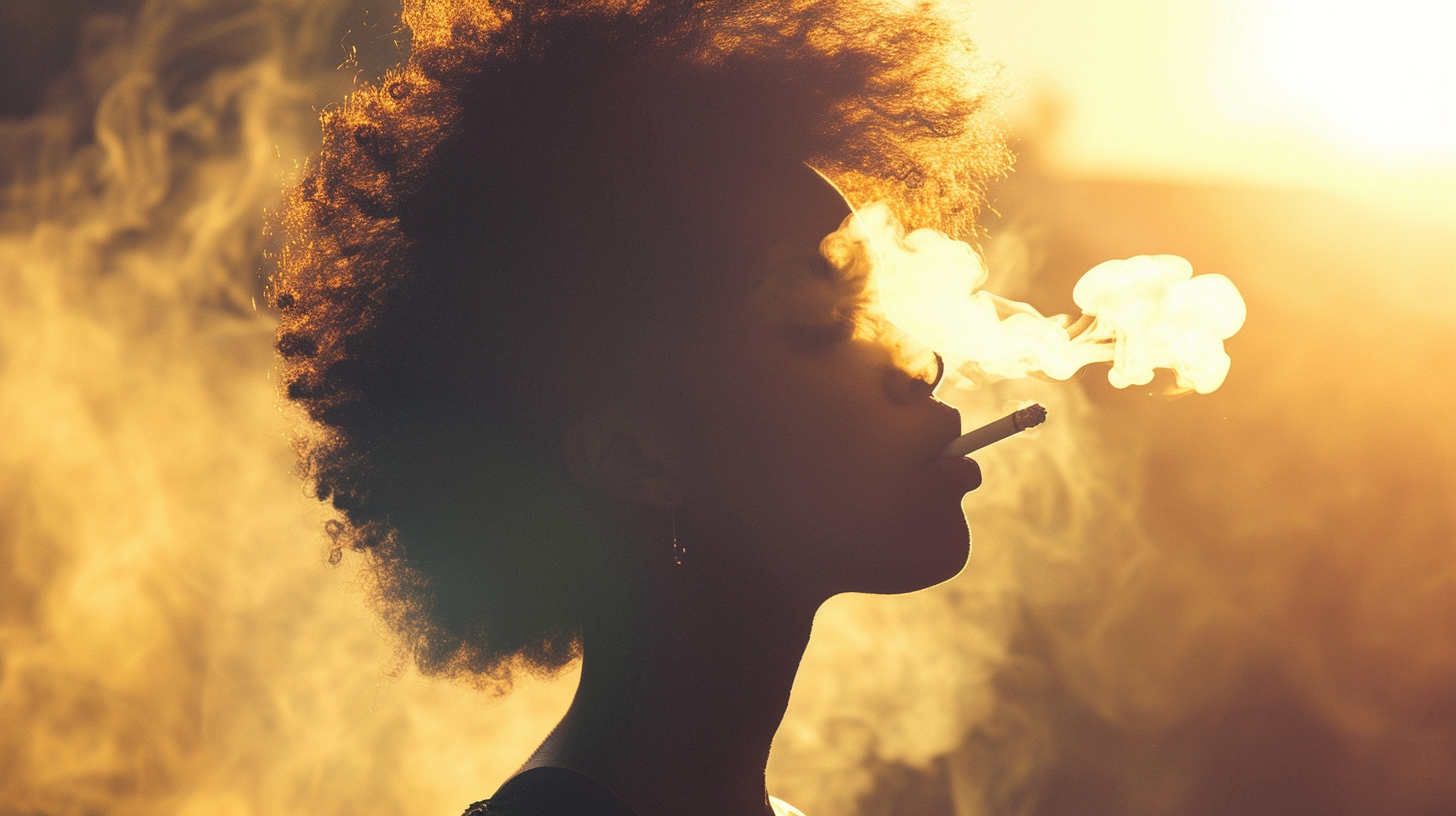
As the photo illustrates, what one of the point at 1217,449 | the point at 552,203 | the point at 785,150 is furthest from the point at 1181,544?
the point at 552,203

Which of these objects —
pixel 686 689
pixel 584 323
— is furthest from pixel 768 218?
pixel 686 689

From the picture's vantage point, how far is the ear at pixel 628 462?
1132 mm

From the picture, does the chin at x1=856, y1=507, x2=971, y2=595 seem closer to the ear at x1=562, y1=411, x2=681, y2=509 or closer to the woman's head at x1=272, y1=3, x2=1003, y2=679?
the woman's head at x1=272, y1=3, x2=1003, y2=679

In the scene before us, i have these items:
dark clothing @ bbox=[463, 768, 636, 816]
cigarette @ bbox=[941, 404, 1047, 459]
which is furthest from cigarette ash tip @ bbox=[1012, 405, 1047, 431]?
dark clothing @ bbox=[463, 768, 636, 816]

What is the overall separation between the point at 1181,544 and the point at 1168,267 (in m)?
1.88

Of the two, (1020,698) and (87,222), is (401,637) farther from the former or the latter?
(1020,698)

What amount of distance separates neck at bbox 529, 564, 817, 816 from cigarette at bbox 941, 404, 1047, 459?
0.23 metres

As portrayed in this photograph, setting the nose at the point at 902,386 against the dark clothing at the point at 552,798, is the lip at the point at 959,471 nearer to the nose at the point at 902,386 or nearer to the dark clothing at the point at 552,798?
the nose at the point at 902,386

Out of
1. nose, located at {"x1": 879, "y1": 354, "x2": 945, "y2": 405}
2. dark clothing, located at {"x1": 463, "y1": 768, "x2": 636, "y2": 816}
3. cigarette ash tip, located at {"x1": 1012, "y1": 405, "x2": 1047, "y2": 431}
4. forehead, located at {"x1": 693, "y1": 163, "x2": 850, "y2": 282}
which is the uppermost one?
forehead, located at {"x1": 693, "y1": 163, "x2": 850, "y2": 282}

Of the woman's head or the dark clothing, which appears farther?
the woman's head

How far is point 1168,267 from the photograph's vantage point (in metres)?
1.60

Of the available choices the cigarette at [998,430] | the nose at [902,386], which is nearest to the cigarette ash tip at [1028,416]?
the cigarette at [998,430]

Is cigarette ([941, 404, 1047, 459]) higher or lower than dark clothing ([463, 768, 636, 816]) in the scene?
higher

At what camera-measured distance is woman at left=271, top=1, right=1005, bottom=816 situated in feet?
3.65
